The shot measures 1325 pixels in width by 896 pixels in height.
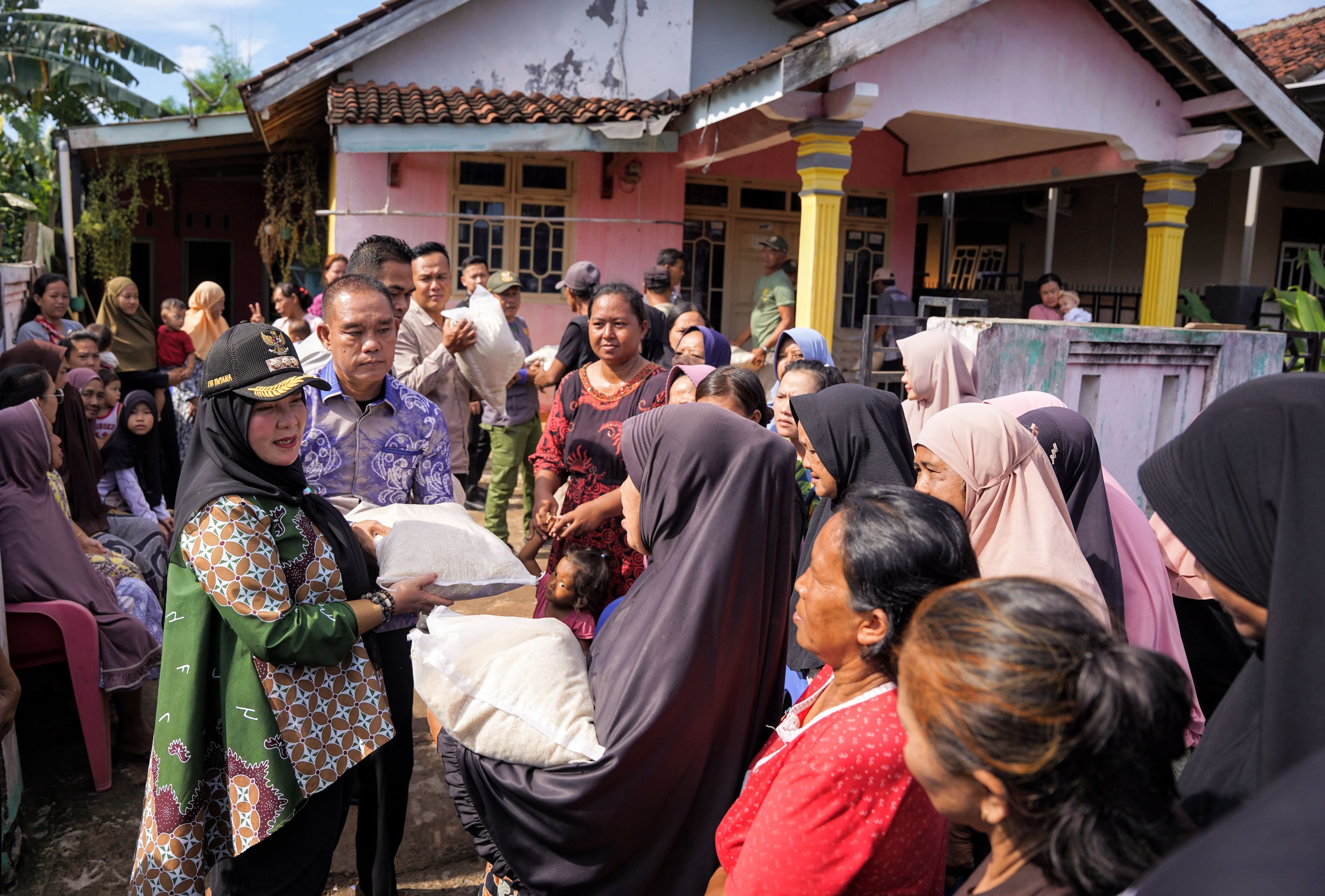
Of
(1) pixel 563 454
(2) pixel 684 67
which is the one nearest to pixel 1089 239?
(2) pixel 684 67

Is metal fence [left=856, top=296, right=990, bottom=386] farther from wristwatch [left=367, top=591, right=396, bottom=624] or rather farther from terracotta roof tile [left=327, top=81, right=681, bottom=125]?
terracotta roof tile [left=327, top=81, right=681, bottom=125]

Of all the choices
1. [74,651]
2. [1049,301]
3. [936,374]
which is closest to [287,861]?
[74,651]

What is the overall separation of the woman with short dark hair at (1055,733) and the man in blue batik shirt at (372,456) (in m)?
1.77

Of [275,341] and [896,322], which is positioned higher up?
[896,322]

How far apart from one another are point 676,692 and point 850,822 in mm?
514

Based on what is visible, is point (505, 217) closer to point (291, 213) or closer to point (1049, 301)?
point (291, 213)

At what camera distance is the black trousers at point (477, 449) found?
6.74 meters

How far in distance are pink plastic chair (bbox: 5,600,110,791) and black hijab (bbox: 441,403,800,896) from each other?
2.03m

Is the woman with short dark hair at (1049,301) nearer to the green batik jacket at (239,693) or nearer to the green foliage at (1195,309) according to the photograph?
the green foliage at (1195,309)

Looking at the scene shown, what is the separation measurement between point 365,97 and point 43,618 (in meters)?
6.21

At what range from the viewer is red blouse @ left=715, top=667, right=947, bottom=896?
1.48 meters

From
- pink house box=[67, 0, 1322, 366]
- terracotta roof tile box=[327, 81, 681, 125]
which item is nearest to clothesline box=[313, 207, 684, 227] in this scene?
pink house box=[67, 0, 1322, 366]

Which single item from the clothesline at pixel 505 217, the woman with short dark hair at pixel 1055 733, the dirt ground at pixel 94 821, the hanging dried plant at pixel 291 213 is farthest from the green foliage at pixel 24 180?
the woman with short dark hair at pixel 1055 733

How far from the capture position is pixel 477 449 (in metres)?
6.82
